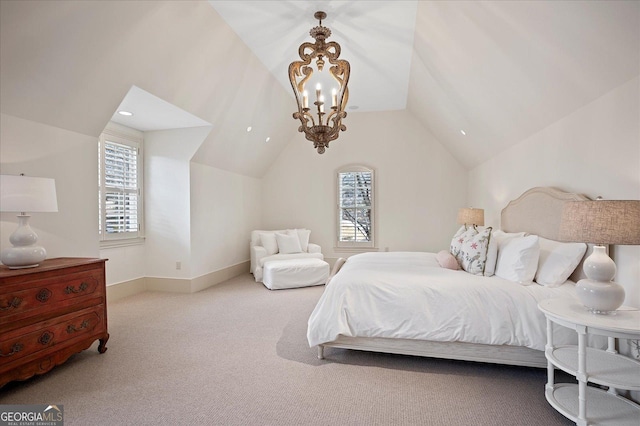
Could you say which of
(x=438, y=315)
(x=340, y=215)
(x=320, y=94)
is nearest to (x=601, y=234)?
(x=438, y=315)

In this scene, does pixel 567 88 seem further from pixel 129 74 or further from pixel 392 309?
pixel 129 74

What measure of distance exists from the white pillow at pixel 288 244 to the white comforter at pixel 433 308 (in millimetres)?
3258

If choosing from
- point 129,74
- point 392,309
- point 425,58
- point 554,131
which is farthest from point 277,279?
point 554,131

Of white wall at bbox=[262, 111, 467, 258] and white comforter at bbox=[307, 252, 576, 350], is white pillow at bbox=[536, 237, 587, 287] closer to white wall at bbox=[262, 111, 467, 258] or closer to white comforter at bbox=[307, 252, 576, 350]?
white comforter at bbox=[307, 252, 576, 350]

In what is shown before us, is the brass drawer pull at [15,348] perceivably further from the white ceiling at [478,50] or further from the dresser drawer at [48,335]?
the white ceiling at [478,50]

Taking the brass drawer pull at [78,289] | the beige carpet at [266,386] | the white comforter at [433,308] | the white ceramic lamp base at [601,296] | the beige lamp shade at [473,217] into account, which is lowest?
the beige carpet at [266,386]

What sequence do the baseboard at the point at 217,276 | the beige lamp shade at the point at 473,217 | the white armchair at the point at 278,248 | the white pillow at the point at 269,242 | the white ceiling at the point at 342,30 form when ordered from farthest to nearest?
the white pillow at the point at 269,242 < the white armchair at the point at 278,248 < the baseboard at the point at 217,276 < the beige lamp shade at the point at 473,217 < the white ceiling at the point at 342,30

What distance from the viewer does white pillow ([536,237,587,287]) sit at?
2498 mm

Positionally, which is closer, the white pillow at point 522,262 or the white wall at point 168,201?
the white pillow at point 522,262

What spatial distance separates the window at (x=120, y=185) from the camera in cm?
444

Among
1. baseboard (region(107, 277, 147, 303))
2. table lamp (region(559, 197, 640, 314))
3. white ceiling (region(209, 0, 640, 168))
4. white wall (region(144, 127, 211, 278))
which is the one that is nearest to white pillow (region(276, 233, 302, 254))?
white wall (region(144, 127, 211, 278))

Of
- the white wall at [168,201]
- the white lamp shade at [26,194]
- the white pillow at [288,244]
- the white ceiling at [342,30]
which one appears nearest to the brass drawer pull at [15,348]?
the white lamp shade at [26,194]

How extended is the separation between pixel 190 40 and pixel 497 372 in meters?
3.95

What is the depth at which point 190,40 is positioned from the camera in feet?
10.6
